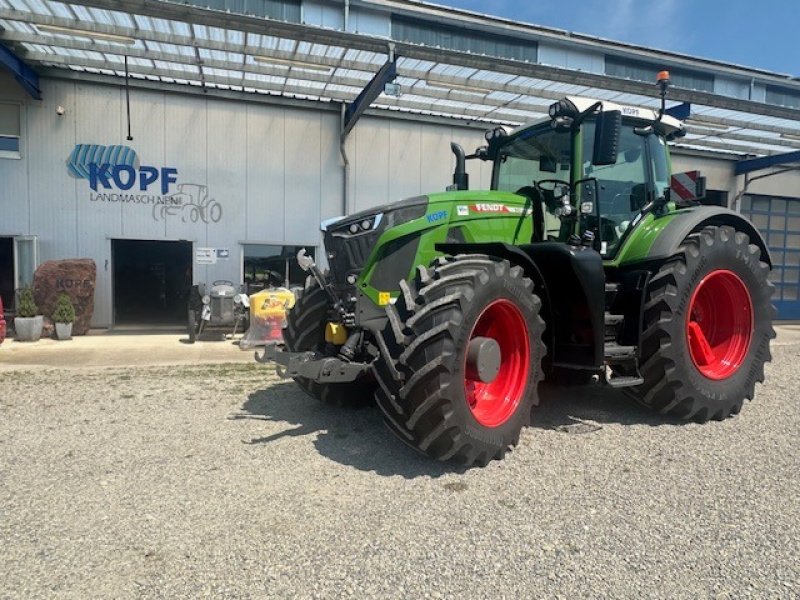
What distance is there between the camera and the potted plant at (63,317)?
388 inches

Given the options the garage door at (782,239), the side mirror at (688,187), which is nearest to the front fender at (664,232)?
the side mirror at (688,187)

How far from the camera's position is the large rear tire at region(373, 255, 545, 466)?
3467mm

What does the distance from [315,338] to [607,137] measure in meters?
2.85

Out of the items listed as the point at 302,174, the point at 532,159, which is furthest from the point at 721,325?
the point at 302,174

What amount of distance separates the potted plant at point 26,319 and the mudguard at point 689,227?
983 centimetres

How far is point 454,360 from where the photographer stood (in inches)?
138

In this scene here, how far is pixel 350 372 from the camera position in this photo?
3814mm

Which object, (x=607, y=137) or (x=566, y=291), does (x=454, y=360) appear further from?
(x=607, y=137)

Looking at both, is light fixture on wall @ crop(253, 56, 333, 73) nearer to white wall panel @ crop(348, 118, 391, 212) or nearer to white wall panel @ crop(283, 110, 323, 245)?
white wall panel @ crop(283, 110, 323, 245)

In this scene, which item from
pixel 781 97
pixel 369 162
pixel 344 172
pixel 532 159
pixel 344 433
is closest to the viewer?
pixel 344 433

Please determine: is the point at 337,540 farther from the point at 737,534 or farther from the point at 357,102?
the point at 357,102

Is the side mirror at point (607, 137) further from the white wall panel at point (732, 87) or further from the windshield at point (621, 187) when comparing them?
the white wall panel at point (732, 87)

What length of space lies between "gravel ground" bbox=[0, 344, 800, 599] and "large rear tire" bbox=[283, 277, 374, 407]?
193mm

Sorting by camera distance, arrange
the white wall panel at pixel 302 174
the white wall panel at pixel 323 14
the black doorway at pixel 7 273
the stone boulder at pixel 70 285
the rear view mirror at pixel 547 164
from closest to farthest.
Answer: the rear view mirror at pixel 547 164
the stone boulder at pixel 70 285
the black doorway at pixel 7 273
the white wall panel at pixel 302 174
the white wall panel at pixel 323 14
